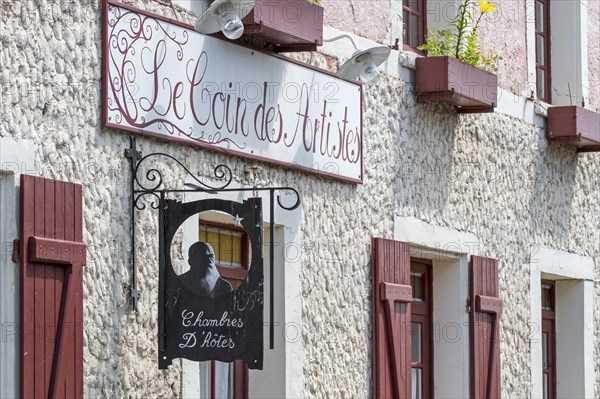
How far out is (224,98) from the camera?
890 cm

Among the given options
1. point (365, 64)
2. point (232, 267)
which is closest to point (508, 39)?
point (365, 64)

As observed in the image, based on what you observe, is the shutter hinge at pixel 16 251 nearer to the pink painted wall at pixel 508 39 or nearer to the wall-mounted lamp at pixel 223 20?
the wall-mounted lamp at pixel 223 20

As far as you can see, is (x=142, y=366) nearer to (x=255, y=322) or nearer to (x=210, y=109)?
(x=255, y=322)

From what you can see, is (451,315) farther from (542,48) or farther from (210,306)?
(210,306)

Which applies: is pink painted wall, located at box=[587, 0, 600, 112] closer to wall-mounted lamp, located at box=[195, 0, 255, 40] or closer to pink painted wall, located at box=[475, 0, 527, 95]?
pink painted wall, located at box=[475, 0, 527, 95]

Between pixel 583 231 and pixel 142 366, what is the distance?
586 centimetres

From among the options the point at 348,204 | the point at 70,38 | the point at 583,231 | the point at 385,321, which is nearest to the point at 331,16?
the point at 348,204

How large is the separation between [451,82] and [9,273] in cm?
425

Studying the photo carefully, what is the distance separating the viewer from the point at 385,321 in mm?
10219

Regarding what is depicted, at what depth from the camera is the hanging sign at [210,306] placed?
306 inches

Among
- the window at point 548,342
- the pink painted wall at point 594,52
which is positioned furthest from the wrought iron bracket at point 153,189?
the pink painted wall at point 594,52

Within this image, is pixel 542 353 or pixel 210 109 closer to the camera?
pixel 210 109

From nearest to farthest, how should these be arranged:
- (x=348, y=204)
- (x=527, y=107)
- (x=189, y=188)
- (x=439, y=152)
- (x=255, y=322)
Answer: (x=255, y=322), (x=189, y=188), (x=348, y=204), (x=439, y=152), (x=527, y=107)

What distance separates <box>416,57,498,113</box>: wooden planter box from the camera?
10781 millimetres
